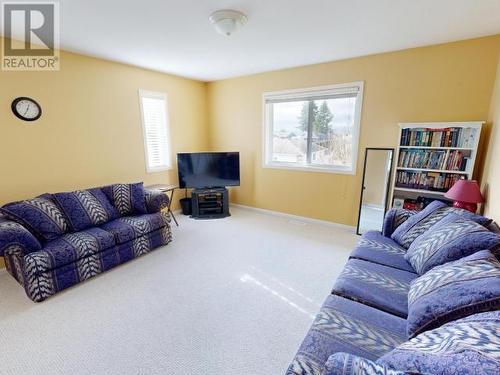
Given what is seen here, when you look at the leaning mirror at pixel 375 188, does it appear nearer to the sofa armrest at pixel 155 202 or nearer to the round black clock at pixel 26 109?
the sofa armrest at pixel 155 202

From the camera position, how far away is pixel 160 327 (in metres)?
1.91

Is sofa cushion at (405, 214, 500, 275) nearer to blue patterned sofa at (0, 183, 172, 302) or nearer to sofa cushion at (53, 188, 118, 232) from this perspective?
blue patterned sofa at (0, 183, 172, 302)

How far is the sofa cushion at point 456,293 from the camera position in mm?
1049

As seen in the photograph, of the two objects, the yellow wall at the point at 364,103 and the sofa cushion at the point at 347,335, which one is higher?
the yellow wall at the point at 364,103

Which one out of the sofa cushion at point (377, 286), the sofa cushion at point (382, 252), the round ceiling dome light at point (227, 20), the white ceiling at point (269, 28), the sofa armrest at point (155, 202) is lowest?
the sofa cushion at point (377, 286)

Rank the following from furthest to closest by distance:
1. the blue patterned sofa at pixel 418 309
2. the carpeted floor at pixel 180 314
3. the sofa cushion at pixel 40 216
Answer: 1. the sofa cushion at pixel 40 216
2. the carpeted floor at pixel 180 314
3. the blue patterned sofa at pixel 418 309

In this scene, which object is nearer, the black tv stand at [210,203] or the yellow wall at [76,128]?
the yellow wall at [76,128]

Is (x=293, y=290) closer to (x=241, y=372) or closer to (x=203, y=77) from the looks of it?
(x=241, y=372)

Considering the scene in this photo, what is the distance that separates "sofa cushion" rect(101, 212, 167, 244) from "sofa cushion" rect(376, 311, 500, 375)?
272 cm

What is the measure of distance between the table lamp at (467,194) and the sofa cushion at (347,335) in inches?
68.2

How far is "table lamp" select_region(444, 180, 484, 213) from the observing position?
2338 mm

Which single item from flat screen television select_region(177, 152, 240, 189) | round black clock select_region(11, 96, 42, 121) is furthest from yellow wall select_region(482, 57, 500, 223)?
round black clock select_region(11, 96, 42, 121)

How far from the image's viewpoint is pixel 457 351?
2.50 feet

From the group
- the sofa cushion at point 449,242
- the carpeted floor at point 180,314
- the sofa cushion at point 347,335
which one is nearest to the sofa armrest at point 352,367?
the sofa cushion at point 347,335
